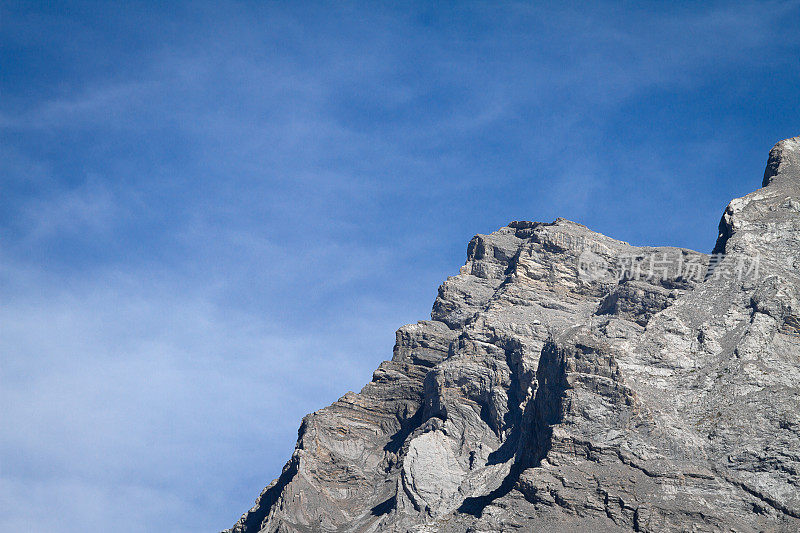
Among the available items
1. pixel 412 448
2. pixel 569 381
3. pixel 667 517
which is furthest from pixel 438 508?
pixel 667 517

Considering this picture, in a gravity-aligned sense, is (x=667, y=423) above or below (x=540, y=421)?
below

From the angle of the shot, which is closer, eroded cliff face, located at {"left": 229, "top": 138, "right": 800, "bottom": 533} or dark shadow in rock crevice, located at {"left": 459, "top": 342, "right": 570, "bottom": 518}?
eroded cliff face, located at {"left": 229, "top": 138, "right": 800, "bottom": 533}

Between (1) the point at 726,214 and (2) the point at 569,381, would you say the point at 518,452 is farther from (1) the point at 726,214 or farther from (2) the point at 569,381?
(1) the point at 726,214

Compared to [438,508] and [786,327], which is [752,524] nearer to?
[786,327]

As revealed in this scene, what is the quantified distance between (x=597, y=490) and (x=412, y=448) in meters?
56.9

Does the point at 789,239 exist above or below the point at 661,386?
above

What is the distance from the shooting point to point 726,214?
189 meters

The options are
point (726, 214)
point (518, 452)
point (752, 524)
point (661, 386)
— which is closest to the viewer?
point (752, 524)

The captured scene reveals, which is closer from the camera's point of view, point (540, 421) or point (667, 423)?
point (667, 423)

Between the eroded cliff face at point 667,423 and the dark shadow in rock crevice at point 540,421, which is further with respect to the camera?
the dark shadow in rock crevice at point 540,421

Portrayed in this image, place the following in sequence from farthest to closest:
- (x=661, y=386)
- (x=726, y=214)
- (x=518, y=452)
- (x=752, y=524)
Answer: (x=726, y=214), (x=518, y=452), (x=661, y=386), (x=752, y=524)

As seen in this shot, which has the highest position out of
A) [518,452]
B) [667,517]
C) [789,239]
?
[789,239]

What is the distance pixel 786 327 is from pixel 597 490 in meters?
35.4

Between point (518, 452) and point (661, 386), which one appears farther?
point (518, 452)
